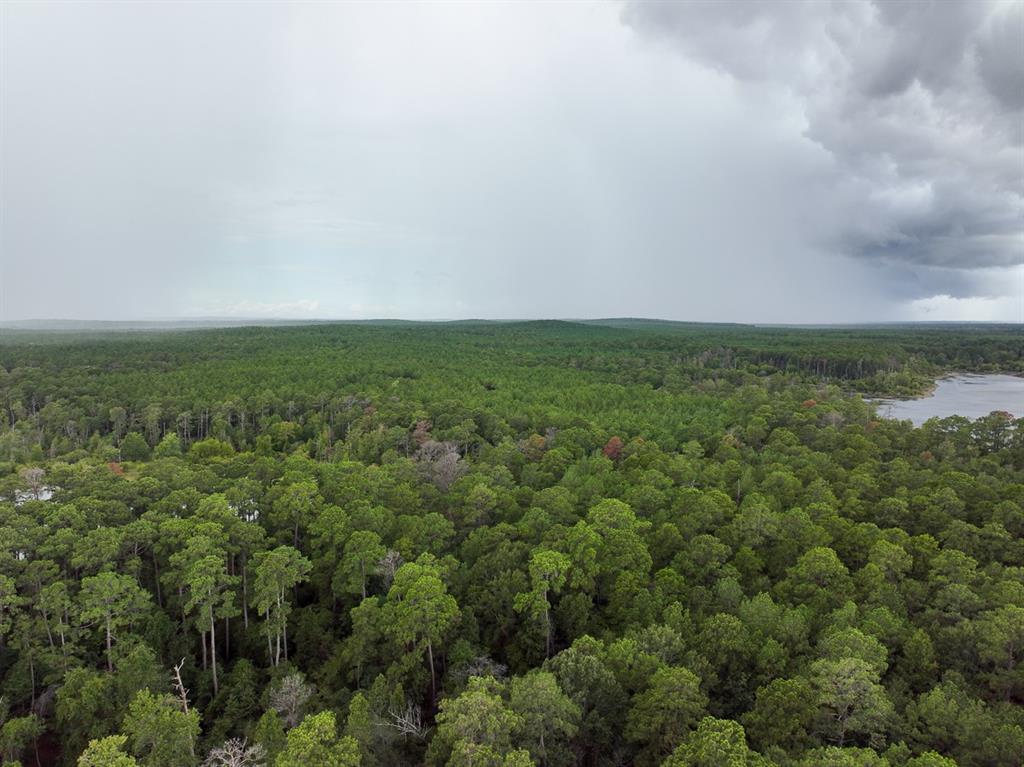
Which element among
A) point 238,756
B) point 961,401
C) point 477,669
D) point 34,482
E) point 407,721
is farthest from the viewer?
point 961,401

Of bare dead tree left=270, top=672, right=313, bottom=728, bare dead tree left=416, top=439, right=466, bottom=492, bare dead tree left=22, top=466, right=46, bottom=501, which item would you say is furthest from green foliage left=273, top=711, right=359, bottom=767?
bare dead tree left=22, top=466, right=46, bottom=501

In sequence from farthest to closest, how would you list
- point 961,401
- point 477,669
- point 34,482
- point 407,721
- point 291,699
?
point 961,401 < point 34,482 < point 477,669 < point 291,699 < point 407,721

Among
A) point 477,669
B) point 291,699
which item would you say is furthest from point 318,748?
point 477,669

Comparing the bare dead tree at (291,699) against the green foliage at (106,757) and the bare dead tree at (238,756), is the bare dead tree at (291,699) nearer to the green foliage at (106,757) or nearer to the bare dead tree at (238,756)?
the bare dead tree at (238,756)

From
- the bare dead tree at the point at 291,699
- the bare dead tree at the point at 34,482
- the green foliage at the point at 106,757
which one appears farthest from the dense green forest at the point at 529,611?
the bare dead tree at the point at 34,482

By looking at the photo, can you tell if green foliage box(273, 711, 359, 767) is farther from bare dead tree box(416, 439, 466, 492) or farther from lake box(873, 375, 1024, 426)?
lake box(873, 375, 1024, 426)

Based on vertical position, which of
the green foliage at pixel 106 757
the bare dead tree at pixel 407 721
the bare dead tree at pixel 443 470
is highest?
the bare dead tree at pixel 443 470

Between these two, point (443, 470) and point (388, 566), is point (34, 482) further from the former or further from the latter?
point (388, 566)
